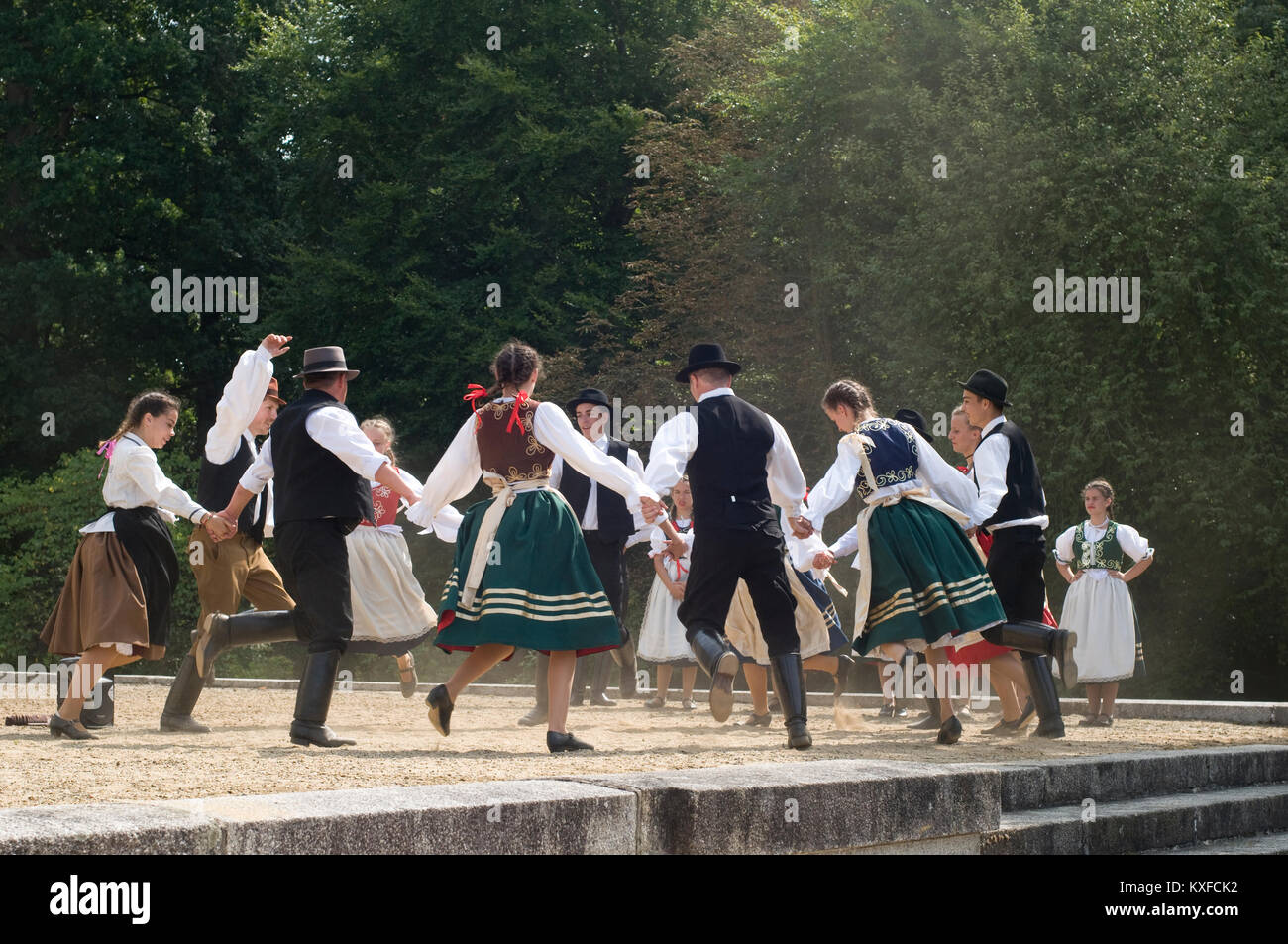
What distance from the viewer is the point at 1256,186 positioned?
1894 centimetres

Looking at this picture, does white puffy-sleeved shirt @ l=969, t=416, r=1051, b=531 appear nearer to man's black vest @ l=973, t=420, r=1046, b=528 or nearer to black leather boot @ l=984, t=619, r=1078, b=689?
man's black vest @ l=973, t=420, r=1046, b=528

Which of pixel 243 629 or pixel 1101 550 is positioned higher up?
pixel 1101 550

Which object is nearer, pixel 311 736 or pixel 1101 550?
pixel 311 736

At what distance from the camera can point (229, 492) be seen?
30.0 ft

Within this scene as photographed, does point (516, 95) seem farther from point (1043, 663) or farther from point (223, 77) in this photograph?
point (1043, 663)

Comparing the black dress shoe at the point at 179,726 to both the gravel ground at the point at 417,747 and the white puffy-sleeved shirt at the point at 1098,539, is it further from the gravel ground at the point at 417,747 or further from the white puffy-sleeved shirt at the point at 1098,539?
the white puffy-sleeved shirt at the point at 1098,539

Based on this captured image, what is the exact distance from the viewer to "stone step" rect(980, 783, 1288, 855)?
19.0ft

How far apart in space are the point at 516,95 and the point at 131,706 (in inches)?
758

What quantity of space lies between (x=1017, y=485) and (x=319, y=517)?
4.00 m

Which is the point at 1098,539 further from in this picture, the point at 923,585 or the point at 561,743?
the point at 561,743

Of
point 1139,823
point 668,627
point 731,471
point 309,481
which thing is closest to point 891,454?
point 731,471

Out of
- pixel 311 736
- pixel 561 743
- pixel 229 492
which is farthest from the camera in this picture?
pixel 229 492

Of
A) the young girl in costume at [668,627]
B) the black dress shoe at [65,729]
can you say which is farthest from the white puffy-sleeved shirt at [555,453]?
the young girl in costume at [668,627]
